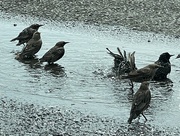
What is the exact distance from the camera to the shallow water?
9.20 m

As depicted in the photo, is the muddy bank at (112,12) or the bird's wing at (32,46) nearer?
the bird's wing at (32,46)

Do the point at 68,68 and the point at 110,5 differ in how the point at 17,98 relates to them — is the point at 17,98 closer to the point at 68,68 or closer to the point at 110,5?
the point at 68,68

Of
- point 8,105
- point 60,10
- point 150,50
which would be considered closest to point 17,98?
point 8,105

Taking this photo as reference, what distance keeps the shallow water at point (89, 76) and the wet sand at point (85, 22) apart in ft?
1.02

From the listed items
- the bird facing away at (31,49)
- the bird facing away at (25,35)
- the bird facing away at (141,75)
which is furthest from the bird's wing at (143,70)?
the bird facing away at (25,35)

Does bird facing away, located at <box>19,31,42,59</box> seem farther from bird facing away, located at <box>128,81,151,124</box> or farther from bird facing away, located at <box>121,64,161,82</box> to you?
bird facing away, located at <box>128,81,151,124</box>

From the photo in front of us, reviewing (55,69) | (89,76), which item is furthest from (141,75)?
(55,69)

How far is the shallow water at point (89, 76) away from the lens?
9.20 metres

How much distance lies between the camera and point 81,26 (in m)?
15.7

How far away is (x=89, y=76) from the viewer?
10.9 meters

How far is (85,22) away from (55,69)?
478cm

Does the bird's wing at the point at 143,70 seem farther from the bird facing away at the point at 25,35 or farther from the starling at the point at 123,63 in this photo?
the bird facing away at the point at 25,35

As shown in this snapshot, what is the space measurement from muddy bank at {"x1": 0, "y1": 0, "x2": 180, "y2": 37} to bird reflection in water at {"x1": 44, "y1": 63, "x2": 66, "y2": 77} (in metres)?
4.17

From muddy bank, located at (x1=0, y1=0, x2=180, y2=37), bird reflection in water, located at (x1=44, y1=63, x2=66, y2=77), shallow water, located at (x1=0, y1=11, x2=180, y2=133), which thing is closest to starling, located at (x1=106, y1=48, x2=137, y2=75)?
shallow water, located at (x1=0, y1=11, x2=180, y2=133)
